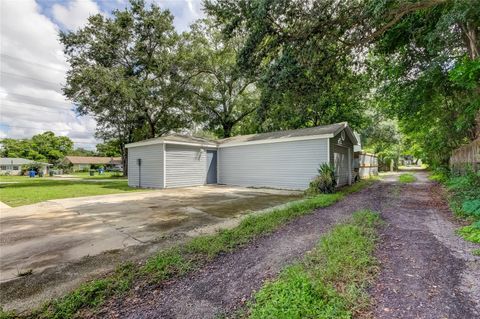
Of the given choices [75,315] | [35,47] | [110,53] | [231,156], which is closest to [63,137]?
[110,53]

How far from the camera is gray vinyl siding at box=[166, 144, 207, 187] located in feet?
39.0

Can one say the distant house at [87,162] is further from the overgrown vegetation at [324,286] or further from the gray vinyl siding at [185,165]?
the overgrown vegetation at [324,286]

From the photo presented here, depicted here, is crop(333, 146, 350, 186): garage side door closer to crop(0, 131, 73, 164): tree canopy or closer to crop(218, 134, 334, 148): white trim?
crop(218, 134, 334, 148): white trim

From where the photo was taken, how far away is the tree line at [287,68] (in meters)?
5.43

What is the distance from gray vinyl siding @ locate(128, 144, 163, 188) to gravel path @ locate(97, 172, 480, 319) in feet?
30.3

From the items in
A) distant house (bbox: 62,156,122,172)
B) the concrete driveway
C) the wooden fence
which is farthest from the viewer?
distant house (bbox: 62,156,122,172)

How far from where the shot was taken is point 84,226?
15.7 ft

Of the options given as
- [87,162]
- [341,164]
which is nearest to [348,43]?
[341,164]

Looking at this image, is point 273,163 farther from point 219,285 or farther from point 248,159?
point 219,285

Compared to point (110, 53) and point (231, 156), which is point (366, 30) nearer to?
point (231, 156)

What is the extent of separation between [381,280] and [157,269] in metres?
2.47

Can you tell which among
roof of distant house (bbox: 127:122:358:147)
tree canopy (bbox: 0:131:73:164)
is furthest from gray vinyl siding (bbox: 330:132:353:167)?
tree canopy (bbox: 0:131:73:164)

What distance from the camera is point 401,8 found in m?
4.87

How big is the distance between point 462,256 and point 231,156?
11.2 m
